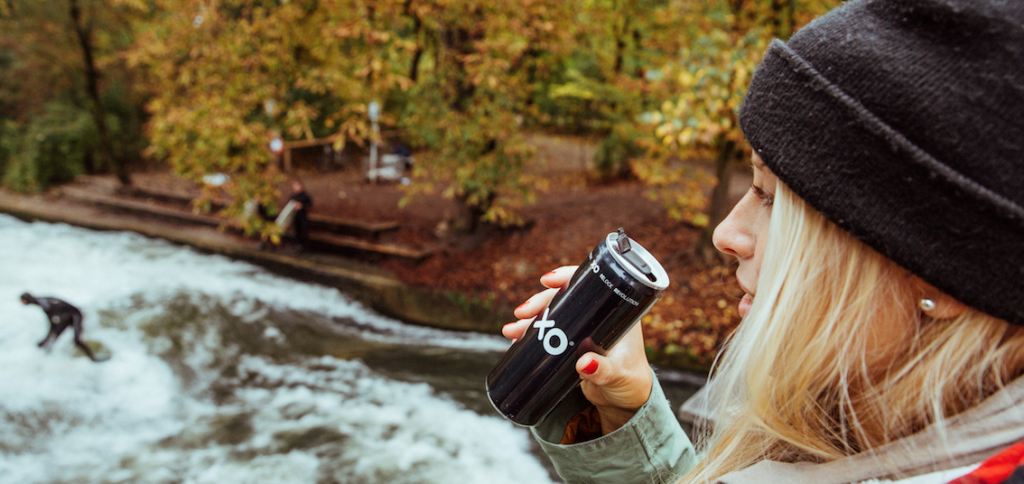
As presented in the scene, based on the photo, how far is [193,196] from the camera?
1381cm

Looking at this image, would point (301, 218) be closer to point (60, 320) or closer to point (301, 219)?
point (301, 219)

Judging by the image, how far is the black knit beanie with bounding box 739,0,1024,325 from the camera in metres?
0.73

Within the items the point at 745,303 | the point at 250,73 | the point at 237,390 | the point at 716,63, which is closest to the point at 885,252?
the point at 745,303

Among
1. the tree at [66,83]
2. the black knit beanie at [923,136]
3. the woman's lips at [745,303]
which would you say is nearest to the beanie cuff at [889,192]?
the black knit beanie at [923,136]

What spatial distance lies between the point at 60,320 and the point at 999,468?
8.70 metres

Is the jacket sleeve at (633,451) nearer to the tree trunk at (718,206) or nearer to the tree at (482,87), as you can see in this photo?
the tree at (482,87)

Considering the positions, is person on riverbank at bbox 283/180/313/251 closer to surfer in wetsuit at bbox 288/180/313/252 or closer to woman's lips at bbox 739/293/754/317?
surfer in wetsuit at bbox 288/180/313/252

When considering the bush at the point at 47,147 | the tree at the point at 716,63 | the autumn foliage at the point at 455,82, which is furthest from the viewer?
the bush at the point at 47,147

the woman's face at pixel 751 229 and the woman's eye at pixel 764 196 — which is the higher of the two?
the woman's eye at pixel 764 196

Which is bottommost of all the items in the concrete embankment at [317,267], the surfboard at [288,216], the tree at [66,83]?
the concrete embankment at [317,267]

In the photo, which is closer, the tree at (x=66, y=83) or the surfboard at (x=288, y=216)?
the surfboard at (x=288, y=216)

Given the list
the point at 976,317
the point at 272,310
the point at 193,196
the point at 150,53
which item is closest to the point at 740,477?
the point at 976,317

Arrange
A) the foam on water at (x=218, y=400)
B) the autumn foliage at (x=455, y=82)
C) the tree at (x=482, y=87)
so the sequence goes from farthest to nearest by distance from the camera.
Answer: the tree at (x=482, y=87) < the autumn foliage at (x=455, y=82) < the foam on water at (x=218, y=400)

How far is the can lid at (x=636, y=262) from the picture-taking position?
129 centimetres
